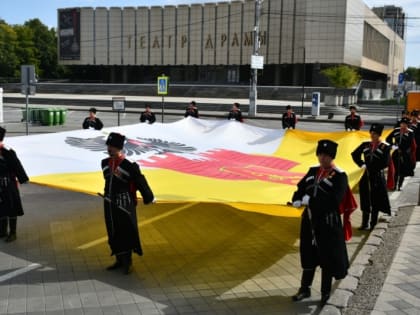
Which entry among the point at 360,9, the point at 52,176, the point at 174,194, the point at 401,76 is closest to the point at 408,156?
the point at 174,194

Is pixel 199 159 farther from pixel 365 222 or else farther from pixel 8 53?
pixel 8 53

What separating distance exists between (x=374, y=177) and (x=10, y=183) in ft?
19.5

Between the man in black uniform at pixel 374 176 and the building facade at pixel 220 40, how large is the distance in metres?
56.0

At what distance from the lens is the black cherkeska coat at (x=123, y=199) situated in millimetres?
6402

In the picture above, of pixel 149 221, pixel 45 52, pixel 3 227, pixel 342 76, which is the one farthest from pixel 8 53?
pixel 3 227

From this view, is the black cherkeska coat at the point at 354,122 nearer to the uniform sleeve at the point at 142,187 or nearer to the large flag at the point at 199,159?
the large flag at the point at 199,159

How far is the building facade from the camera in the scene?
62.8 metres

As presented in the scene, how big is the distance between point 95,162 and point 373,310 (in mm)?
4718

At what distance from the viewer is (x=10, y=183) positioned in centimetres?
764

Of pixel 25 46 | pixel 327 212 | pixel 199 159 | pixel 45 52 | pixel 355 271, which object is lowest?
pixel 355 271

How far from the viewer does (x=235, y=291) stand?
20.1ft

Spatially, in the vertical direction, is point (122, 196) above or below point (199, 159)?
below

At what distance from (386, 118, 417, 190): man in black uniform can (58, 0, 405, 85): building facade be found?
5235 centimetres

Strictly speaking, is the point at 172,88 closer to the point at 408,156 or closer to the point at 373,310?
the point at 408,156
